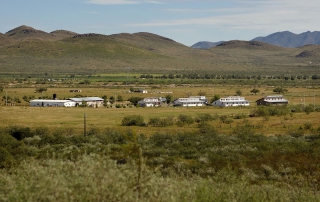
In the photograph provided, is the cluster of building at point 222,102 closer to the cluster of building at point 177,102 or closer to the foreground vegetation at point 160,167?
the cluster of building at point 177,102

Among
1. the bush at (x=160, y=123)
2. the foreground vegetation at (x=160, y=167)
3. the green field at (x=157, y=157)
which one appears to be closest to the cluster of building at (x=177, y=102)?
the green field at (x=157, y=157)

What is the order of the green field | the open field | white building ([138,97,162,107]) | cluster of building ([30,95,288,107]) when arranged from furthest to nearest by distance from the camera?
white building ([138,97,162,107]), cluster of building ([30,95,288,107]), the open field, the green field

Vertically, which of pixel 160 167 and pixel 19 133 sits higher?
pixel 160 167

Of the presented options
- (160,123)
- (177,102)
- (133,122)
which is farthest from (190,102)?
(133,122)

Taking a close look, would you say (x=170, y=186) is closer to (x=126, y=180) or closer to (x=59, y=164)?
(x=126, y=180)

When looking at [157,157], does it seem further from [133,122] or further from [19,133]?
[133,122]

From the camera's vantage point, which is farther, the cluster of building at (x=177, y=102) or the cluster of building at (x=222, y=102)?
the cluster of building at (x=222, y=102)

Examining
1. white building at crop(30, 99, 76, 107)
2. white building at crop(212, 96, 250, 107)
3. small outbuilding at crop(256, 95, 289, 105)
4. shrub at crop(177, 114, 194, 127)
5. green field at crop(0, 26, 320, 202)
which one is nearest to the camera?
green field at crop(0, 26, 320, 202)

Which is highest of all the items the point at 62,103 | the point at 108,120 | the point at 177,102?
the point at 62,103

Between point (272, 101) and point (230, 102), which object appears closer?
point (272, 101)

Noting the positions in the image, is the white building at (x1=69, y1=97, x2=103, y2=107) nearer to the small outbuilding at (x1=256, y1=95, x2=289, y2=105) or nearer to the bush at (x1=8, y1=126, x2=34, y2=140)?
the small outbuilding at (x1=256, y1=95, x2=289, y2=105)

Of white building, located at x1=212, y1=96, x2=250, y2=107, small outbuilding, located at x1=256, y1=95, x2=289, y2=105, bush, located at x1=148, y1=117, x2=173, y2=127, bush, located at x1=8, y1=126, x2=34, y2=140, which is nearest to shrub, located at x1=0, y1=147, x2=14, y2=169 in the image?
bush, located at x1=8, y1=126, x2=34, y2=140

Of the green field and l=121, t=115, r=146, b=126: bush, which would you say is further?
l=121, t=115, r=146, b=126: bush

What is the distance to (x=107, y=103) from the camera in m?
93.3
